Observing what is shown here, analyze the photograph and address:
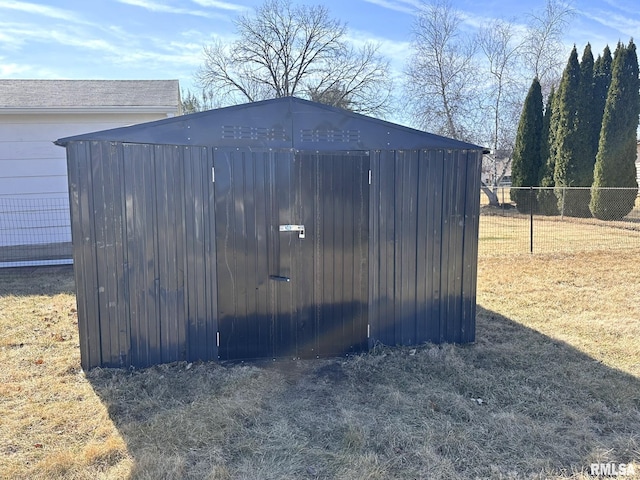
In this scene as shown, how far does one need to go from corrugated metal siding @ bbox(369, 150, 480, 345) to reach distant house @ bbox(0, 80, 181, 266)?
6.87 metres

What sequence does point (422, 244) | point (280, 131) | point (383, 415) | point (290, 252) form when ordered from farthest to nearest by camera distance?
point (422, 244), point (290, 252), point (280, 131), point (383, 415)

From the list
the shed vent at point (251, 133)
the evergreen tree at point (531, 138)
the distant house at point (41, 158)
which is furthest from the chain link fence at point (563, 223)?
the distant house at point (41, 158)

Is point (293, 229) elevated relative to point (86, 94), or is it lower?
lower

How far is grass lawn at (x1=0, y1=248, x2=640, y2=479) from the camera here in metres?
2.37

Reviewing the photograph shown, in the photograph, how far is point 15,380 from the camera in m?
3.43

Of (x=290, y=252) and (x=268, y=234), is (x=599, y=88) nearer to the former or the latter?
(x=290, y=252)

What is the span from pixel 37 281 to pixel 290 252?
572 cm

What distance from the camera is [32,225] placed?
9.11 meters

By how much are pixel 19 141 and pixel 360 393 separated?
9583 mm

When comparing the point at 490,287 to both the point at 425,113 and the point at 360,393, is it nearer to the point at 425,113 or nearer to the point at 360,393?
the point at 360,393

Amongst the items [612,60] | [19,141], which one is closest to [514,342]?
[19,141]

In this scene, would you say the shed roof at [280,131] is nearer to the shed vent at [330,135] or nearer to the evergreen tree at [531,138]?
the shed vent at [330,135]

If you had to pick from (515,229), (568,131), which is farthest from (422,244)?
(568,131)

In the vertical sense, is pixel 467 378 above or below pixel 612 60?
below
